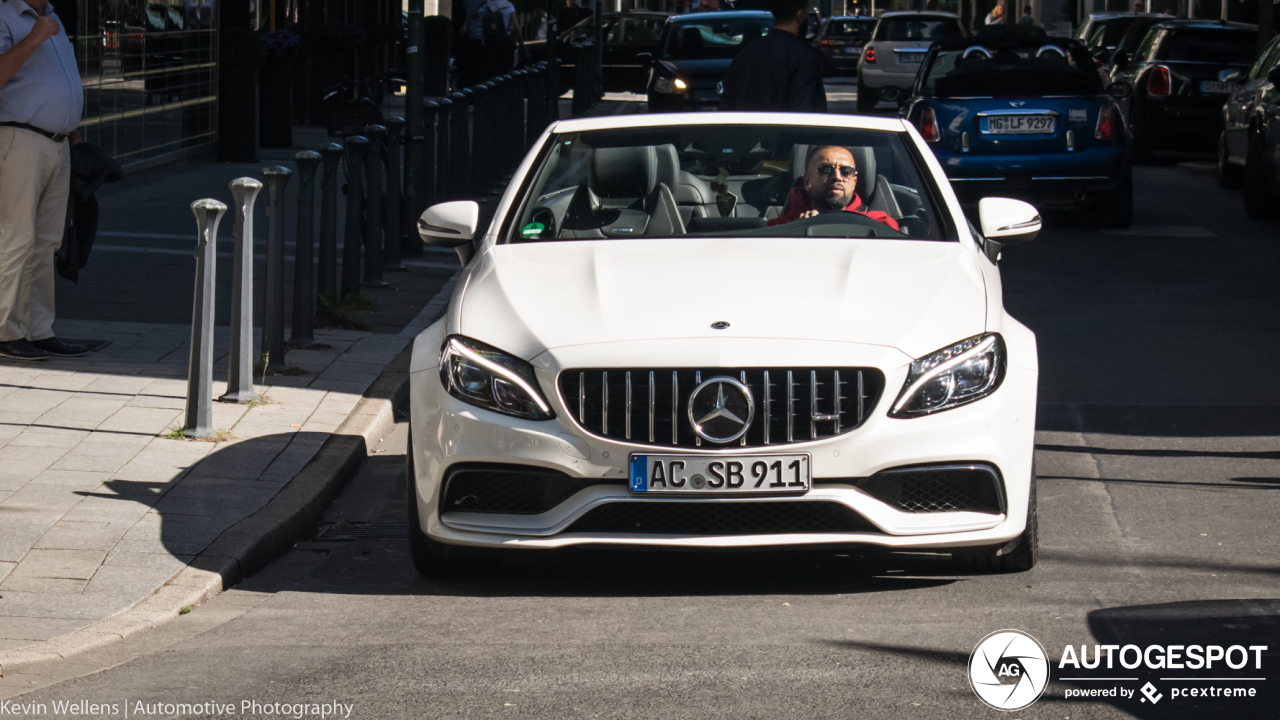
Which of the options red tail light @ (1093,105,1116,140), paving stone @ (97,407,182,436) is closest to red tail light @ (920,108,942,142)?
red tail light @ (1093,105,1116,140)

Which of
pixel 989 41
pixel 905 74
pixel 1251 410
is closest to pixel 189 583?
pixel 1251 410

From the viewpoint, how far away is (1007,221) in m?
6.18

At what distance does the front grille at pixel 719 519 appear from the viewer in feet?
16.5

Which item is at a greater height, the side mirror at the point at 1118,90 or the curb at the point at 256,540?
the side mirror at the point at 1118,90

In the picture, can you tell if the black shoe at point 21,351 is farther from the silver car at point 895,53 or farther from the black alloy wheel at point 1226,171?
the silver car at point 895,53

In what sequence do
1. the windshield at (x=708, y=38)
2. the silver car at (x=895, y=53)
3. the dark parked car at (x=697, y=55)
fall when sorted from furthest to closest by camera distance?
the silver car at (x=895, y=53), the windshield at (x=708, y=38), the dark parked car at (x=697, y=55)

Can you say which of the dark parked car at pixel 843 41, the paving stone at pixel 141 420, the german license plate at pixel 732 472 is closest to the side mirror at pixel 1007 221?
the german license plate at pixel 732 472

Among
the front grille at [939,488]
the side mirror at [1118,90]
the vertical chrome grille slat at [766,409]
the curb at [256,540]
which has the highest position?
the side mirror at [1118,90]

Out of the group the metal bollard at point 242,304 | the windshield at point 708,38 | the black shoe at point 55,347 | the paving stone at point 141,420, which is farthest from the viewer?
the windshield at point 708,38

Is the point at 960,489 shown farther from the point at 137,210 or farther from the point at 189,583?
the point at 137,210

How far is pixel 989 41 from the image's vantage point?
1588cm

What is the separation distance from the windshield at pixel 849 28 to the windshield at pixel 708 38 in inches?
921

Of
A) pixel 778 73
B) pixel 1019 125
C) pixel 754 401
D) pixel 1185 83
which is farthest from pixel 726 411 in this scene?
pixel 1185 83

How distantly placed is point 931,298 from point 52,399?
410 centimetres
